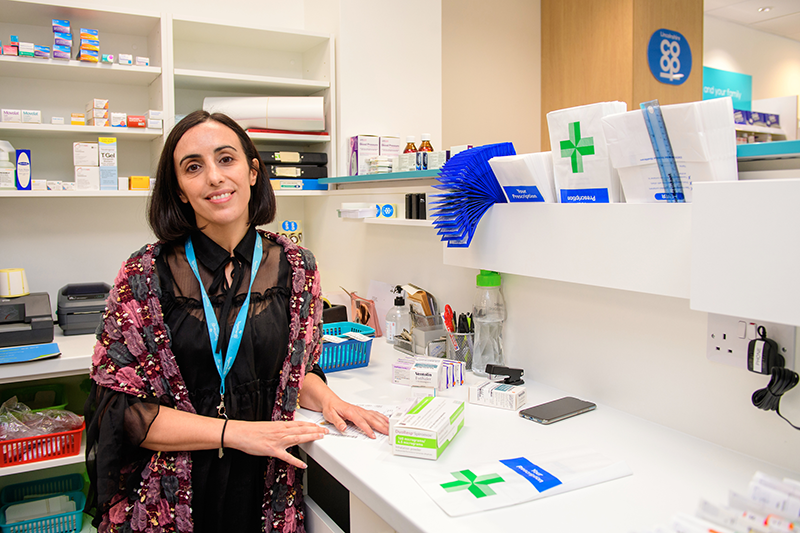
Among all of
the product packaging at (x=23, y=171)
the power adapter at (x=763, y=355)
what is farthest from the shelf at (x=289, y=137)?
the power adapter at (x=763, y=355)

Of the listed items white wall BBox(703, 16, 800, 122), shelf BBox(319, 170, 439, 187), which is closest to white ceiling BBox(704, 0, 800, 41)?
white wall BBox(703, 16, 800, 122)

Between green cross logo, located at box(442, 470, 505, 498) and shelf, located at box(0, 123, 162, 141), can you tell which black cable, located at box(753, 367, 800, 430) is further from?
shelf, located at box(0, 123, 162, 141)

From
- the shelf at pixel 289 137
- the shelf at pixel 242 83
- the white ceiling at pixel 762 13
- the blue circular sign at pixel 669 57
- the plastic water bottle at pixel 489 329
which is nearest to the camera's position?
the plastic water bottle at pixel 489 329

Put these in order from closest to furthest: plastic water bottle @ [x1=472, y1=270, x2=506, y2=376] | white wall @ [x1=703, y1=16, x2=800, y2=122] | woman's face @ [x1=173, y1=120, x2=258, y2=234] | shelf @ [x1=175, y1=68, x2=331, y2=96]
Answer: woman's face @ [x1=173, y1=120, x2=258, y2=234] < plastic water bottle @ [x1=472, y1=270, x2=506, y2=376] < shelf @ [x1=175, y1=68, x2=331, y2=96] < white wall @ [x1=703, y1=16, x2=800, y2=122]

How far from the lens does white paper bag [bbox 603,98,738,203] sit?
997 millimetres

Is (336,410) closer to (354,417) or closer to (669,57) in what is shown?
(354,417)

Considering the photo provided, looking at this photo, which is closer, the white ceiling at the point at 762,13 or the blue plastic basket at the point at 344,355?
the blue plastic basket at the point at 344,355

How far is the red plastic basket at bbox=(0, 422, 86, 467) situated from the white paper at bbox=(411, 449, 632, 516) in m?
1.60

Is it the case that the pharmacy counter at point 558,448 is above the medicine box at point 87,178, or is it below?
below

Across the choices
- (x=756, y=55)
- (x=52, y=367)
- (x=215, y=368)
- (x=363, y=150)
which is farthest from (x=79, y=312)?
(x=756, y=55)

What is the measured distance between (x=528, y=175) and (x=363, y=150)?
4.77 feet

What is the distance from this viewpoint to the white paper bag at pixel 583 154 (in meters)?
1.19

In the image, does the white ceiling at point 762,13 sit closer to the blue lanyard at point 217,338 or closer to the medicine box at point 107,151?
the medicine box at point 107,151

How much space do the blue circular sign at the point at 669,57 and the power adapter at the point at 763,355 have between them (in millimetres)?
3099
